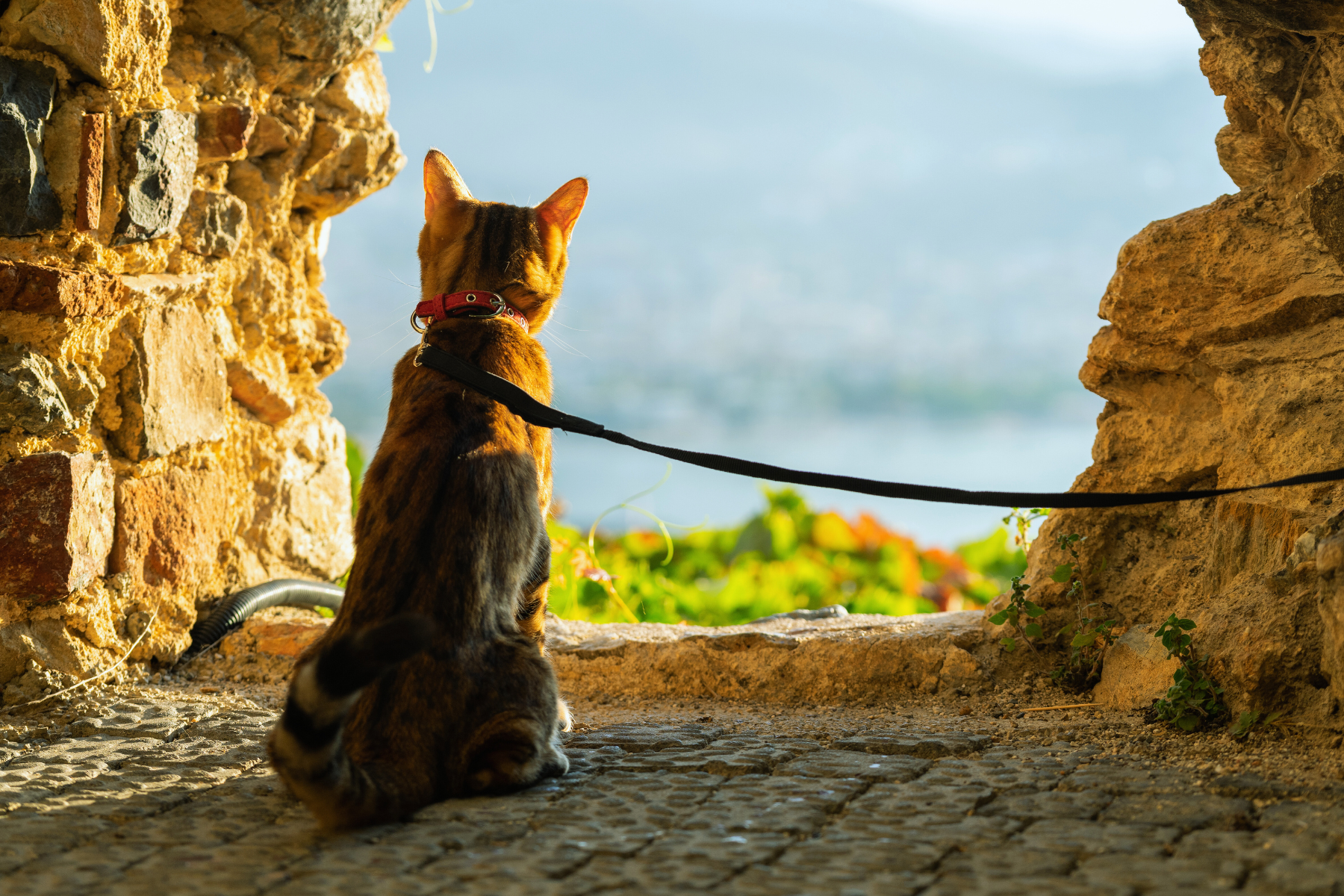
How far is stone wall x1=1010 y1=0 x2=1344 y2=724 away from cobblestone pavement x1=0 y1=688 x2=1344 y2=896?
1.39ft

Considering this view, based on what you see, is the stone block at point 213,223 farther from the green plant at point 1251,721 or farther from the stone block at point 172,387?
the green plant at point 1251,721

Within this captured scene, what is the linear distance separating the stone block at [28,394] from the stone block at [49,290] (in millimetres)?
132

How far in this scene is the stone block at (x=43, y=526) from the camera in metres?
2.94

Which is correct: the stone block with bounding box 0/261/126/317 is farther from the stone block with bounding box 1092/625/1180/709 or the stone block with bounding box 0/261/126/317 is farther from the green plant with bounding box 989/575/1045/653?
the stone block with bounding box 1092/625/1180/709

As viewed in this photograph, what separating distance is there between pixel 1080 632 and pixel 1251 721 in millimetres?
722

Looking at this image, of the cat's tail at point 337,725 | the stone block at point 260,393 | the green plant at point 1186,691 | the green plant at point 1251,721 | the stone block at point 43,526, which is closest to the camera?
the cat's tail at point 337,725

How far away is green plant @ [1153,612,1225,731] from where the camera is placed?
2551 millimetres

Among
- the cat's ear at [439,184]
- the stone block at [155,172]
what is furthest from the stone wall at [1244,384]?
the stone block at [155,172]

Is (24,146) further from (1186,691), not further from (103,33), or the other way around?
(1186,691)

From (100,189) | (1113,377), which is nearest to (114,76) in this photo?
(100,189)

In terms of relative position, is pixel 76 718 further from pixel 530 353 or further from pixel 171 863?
pixel 530 353

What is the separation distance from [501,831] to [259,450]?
2521 mm

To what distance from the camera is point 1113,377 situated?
10.8 ft

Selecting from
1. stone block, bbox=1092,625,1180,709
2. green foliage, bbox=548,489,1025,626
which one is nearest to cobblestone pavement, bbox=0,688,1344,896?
stone block, bbox=1092,625,1180,709
